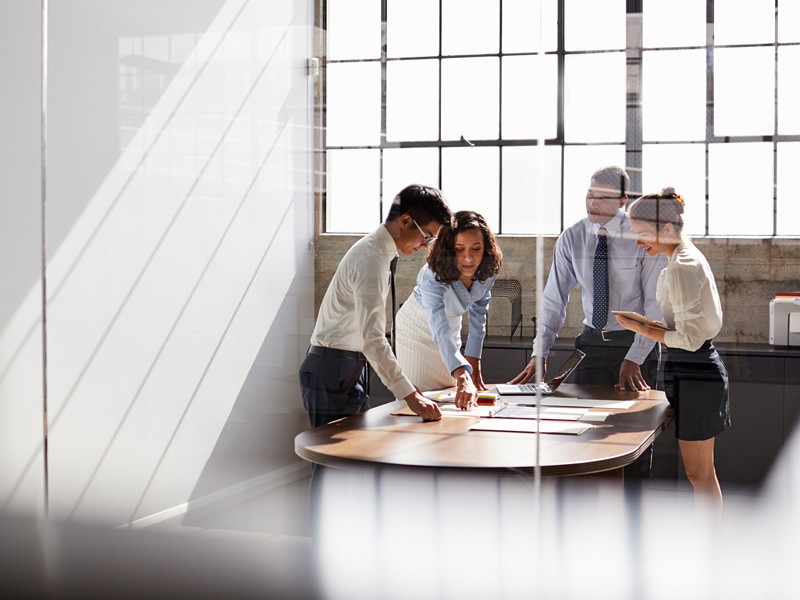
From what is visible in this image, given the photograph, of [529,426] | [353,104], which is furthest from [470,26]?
[529,426]

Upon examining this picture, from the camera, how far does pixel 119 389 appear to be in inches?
153

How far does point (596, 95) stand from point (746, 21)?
473 mm

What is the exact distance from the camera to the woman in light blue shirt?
313 cm

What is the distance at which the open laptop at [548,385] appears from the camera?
3023 mm

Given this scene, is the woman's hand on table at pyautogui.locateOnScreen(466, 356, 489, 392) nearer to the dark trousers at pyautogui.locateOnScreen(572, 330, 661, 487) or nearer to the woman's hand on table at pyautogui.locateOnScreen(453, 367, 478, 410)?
the woman's hand on table at pyautogui.locateOnScreen(453, 367, 478, 410)

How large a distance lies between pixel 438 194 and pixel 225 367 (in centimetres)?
112

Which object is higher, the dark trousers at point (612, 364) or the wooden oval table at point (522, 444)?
the dark trousers at point (612, 364)

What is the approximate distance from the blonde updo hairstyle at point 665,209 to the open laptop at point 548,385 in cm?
46

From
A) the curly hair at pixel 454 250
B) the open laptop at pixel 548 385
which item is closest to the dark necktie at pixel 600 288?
the open laptop at pixel 548 385

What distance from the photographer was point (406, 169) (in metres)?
3.28

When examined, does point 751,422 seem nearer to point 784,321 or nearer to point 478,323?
point 784,321

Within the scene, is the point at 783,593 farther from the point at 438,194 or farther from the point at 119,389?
the point at 119,389

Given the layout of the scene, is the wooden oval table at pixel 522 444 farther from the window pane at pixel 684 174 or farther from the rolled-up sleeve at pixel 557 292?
the window pane at pixel 684 174

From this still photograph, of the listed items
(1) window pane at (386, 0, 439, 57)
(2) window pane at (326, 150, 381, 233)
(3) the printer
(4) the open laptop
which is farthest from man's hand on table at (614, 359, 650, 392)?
(1) window pane at (386, 0, 439, 57)
